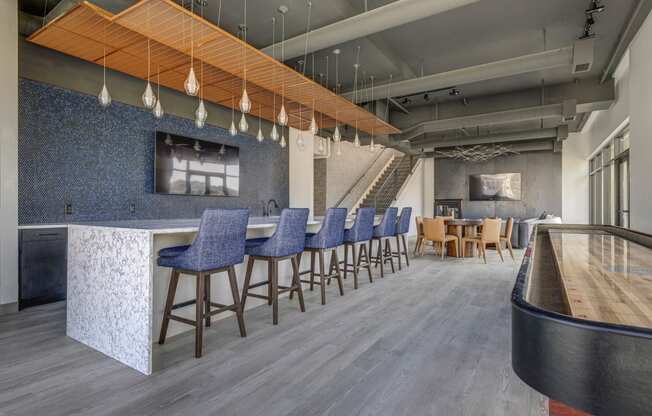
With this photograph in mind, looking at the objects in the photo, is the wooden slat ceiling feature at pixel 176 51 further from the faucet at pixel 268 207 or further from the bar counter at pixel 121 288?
the faucet at pixel 268 207

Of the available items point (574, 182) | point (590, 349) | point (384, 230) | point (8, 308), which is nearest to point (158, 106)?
point (8, 308)

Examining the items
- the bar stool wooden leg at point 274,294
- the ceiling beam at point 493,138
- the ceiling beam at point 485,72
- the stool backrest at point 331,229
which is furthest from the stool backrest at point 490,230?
the bar stool wooden leg at point 274,294

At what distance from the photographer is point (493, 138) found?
974 cm

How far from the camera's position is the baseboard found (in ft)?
11.1

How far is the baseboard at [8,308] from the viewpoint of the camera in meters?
3.38

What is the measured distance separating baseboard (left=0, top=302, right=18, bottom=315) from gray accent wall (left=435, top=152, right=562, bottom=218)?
12240 mm

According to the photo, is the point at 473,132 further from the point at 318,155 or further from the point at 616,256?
the point at 616,256

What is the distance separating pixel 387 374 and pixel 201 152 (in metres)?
4.53

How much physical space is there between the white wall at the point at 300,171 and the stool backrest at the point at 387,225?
2.52 m

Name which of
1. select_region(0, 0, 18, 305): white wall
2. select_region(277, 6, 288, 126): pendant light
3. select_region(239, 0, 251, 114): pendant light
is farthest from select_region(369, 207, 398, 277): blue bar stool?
select_region(0, 0, 18, 305): white wall

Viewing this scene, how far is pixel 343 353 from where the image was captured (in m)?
2.53

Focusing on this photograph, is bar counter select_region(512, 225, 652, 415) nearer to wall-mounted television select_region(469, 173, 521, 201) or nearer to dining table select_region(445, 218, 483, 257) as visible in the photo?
dining table select_region(445, 218, 483, 257)

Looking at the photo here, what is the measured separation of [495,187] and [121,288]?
1223 centimetres

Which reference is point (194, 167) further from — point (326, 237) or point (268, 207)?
point (326, 237)
